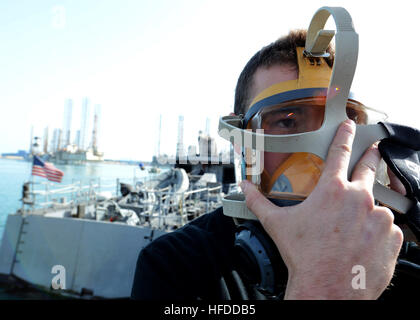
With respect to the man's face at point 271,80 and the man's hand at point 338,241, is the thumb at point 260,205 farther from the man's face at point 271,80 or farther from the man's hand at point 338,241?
the man's face at point 271,80

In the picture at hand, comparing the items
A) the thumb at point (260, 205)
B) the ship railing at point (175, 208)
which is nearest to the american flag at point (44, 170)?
the ship railing at point (175, 208)

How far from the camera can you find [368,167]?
1.11 meters

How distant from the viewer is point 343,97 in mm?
1189

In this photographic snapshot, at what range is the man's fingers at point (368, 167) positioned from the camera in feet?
3.38

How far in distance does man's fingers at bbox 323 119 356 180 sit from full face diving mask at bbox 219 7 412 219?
4cm

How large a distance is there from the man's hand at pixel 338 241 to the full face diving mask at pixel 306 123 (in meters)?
0.24

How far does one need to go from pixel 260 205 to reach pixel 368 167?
0.49 metres

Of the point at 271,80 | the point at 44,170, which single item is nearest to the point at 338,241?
the point at 271,80

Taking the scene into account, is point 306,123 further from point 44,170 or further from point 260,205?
point 44,170

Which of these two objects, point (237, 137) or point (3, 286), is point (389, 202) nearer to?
point (237, 137)

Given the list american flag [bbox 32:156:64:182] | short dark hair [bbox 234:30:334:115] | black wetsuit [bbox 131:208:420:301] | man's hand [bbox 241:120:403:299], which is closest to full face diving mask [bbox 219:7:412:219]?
short dark hair [bbox 234:30:334:115]

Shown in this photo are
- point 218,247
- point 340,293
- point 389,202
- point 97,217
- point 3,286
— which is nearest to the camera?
point 340,293
